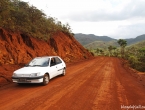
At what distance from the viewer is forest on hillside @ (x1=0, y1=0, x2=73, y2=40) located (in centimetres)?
1812

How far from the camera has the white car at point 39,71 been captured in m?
9.52

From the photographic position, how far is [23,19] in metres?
21.2

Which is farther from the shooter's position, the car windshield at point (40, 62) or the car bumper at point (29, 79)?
the car windshield at point (40, 62)

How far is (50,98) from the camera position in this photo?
7238 millimetres

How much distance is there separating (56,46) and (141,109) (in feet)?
75.4

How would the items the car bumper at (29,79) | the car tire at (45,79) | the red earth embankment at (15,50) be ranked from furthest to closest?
the red earth embankment at (15,50) < the car tire at (45,79) < the car bumper at (29,79)

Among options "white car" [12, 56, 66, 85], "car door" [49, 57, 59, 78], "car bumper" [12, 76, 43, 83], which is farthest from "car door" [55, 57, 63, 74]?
"car bumper" [12, 76, 43, 83]

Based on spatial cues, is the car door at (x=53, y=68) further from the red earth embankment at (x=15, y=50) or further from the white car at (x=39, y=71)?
the red earth embankment at (x=15, y=50)

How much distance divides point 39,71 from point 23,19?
1314cm

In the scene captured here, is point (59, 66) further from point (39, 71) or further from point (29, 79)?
point (29, 79)

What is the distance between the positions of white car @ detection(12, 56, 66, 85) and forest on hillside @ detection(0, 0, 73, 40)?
8674mm

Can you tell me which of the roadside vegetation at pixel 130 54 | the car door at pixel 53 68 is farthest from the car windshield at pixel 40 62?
the roadside vegetation at pixel 130 54

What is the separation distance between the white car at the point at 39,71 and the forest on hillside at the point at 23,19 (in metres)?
8.67

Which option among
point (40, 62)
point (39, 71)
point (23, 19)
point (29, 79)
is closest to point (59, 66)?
point (40, 62)
